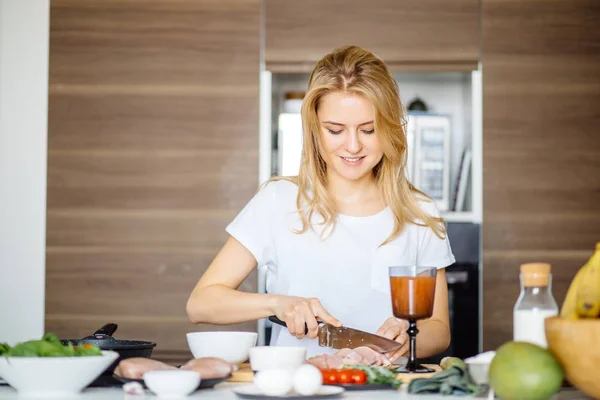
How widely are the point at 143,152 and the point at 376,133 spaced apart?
1.64m

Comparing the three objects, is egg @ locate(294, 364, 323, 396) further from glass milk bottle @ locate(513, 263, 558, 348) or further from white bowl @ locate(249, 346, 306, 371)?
glass milk bottle @ locate(513, 263, 558, 348)

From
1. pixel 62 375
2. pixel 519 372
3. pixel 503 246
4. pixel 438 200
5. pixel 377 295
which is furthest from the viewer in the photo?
pixel 438 200

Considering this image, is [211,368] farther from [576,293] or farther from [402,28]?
[402,28]

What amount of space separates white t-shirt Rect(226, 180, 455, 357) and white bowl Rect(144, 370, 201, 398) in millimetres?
874

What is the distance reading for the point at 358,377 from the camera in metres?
1.39

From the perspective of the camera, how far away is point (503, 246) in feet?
11.1

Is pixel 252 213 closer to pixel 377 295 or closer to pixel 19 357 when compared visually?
pixel 377 295

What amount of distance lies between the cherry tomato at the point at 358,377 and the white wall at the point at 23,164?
239 cm

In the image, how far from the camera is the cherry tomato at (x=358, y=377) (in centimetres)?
138

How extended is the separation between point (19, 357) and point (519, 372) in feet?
2.51

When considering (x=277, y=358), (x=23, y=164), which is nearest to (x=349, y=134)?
(x=277, y=358)

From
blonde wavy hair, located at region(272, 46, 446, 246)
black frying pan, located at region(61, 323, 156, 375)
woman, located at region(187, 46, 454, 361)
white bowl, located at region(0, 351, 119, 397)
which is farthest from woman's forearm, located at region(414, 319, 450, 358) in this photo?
white bowl, located at region(0, 351, 119, 397)

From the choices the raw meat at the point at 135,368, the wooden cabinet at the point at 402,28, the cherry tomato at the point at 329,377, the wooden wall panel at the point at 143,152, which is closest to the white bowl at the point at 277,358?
the cherry tomato at the point at 329,377

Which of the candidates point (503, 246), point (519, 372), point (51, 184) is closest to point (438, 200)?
point (503, 246)
